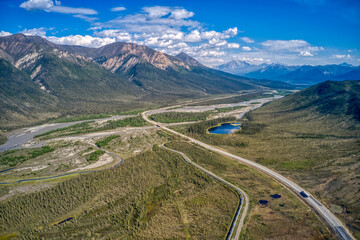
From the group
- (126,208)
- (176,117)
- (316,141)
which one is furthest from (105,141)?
(316,141)

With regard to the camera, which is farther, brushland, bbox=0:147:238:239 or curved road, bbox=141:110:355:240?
brushland, bbox=0:147:238:239

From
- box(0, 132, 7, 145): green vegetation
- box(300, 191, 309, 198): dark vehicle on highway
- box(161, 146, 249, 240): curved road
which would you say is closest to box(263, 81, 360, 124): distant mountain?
box(300, 191, 309, 198): dark vehicle on highway

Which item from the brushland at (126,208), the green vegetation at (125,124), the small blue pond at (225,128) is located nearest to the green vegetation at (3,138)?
the green vegetation at (125,124)

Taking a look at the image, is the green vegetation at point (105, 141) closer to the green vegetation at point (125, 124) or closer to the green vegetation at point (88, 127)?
the green vegetation at point (88, 127)

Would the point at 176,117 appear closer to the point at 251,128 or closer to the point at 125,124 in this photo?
the point at 125,124

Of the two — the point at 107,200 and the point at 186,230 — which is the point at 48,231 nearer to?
the point at 107,200

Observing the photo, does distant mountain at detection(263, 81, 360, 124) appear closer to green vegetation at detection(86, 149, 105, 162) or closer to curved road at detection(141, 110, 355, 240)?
curved road at detection(141, 110, 355, 240)

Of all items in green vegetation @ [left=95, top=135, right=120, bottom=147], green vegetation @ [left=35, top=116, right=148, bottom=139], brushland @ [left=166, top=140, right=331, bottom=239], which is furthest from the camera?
green vegetation @ [left=35, top=116, right=148, bottom=139]
